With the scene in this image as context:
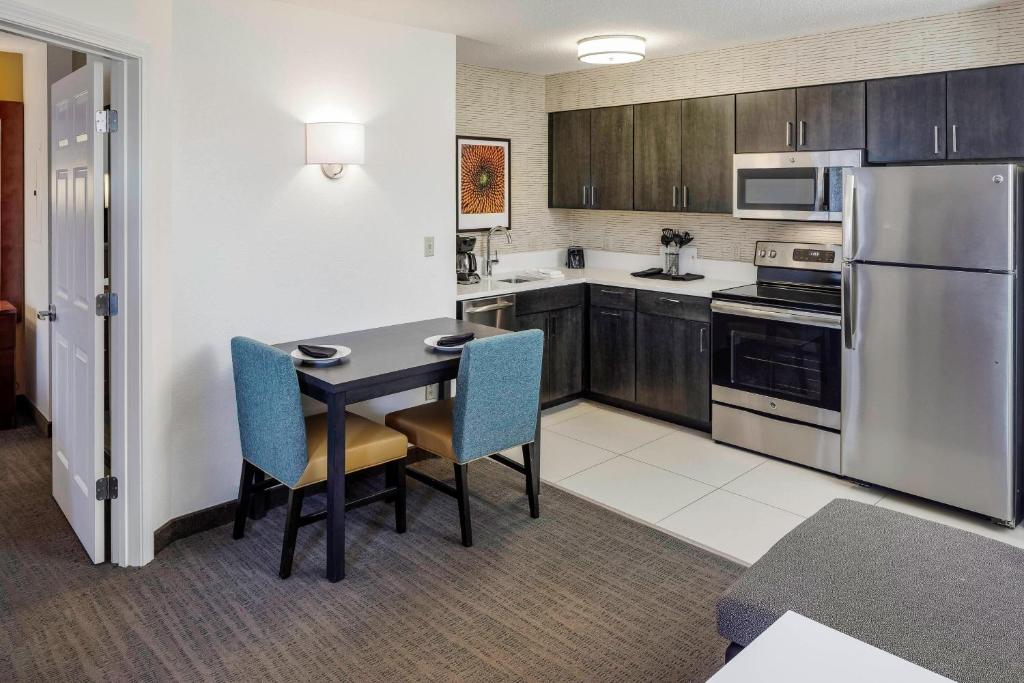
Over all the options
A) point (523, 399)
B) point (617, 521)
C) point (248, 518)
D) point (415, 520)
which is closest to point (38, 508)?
point (248, 518)

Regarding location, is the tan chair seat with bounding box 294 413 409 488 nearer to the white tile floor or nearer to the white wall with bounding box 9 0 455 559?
the white wall with bounding box 9 0 455 559

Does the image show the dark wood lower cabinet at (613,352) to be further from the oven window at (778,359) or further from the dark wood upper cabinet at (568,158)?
the dark wood upper cabinet at (568,158)

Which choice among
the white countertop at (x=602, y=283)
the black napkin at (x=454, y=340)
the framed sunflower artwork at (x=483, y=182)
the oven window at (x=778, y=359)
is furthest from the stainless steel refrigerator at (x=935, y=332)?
the framed sunflower artwork at (x=483, y=182)

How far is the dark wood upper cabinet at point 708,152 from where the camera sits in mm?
4723

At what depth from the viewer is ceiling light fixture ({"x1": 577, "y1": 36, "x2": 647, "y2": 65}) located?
4.37 m

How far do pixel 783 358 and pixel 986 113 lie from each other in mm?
1500

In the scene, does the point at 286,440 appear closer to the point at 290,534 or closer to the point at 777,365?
the point at 290,534

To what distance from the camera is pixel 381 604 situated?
2.85m

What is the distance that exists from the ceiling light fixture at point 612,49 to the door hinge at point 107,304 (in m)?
2.84

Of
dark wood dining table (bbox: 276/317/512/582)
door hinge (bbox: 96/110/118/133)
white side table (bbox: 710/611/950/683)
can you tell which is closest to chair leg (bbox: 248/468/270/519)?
dark wood dining table (bbox: 276/317/512/582)

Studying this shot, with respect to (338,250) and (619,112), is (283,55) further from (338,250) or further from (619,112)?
(619,112)

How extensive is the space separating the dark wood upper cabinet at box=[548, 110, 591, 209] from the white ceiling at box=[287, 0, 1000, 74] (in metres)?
0.96

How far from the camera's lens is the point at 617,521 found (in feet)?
11.7

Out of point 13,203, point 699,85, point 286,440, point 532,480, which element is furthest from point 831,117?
point 13,203
